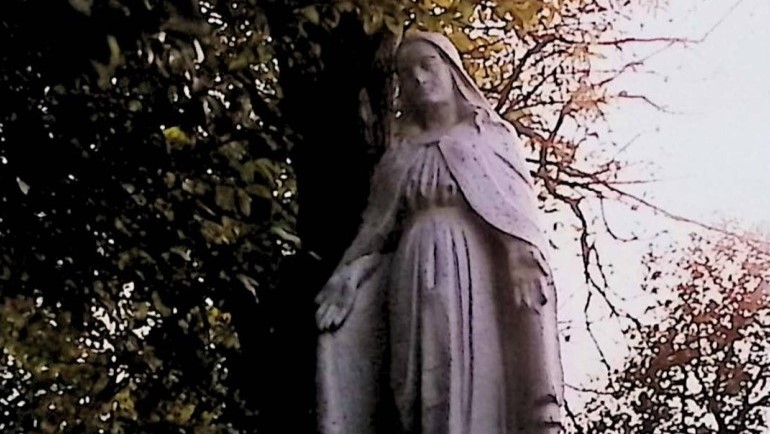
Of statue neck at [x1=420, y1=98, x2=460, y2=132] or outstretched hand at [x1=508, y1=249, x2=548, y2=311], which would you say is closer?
outstretched hand at [x1=508, y1=249, x2=548, y2=311]

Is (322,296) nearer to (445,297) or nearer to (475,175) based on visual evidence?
(445,297)

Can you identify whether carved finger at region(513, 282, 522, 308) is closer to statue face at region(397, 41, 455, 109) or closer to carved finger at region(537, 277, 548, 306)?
carved finger at region(537, 277, 548, 306)

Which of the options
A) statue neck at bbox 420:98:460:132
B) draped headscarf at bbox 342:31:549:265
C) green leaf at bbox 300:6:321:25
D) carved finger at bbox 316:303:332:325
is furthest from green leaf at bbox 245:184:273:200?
carved finger at bbox 316:303:332:325

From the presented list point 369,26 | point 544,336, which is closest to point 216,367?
point 369,26

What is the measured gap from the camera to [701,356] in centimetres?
1038

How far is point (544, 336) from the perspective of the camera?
131 inches

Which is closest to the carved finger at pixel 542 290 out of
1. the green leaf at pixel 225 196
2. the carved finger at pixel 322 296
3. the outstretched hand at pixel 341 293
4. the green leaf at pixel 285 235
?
the outstretched hand at pixel 341 293

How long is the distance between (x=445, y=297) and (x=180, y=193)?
2.17m

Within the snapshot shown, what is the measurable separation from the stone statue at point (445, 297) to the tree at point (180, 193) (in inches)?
13.8

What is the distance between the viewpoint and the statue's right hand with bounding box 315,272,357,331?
3516mm

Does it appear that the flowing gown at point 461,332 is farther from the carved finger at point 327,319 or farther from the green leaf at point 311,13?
the green leaf at point 311,13

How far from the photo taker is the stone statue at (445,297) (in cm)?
330

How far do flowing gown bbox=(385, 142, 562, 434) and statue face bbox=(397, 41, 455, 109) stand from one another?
0.98 ft

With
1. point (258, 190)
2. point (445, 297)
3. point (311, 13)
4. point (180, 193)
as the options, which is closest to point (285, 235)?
point (258, 190)
